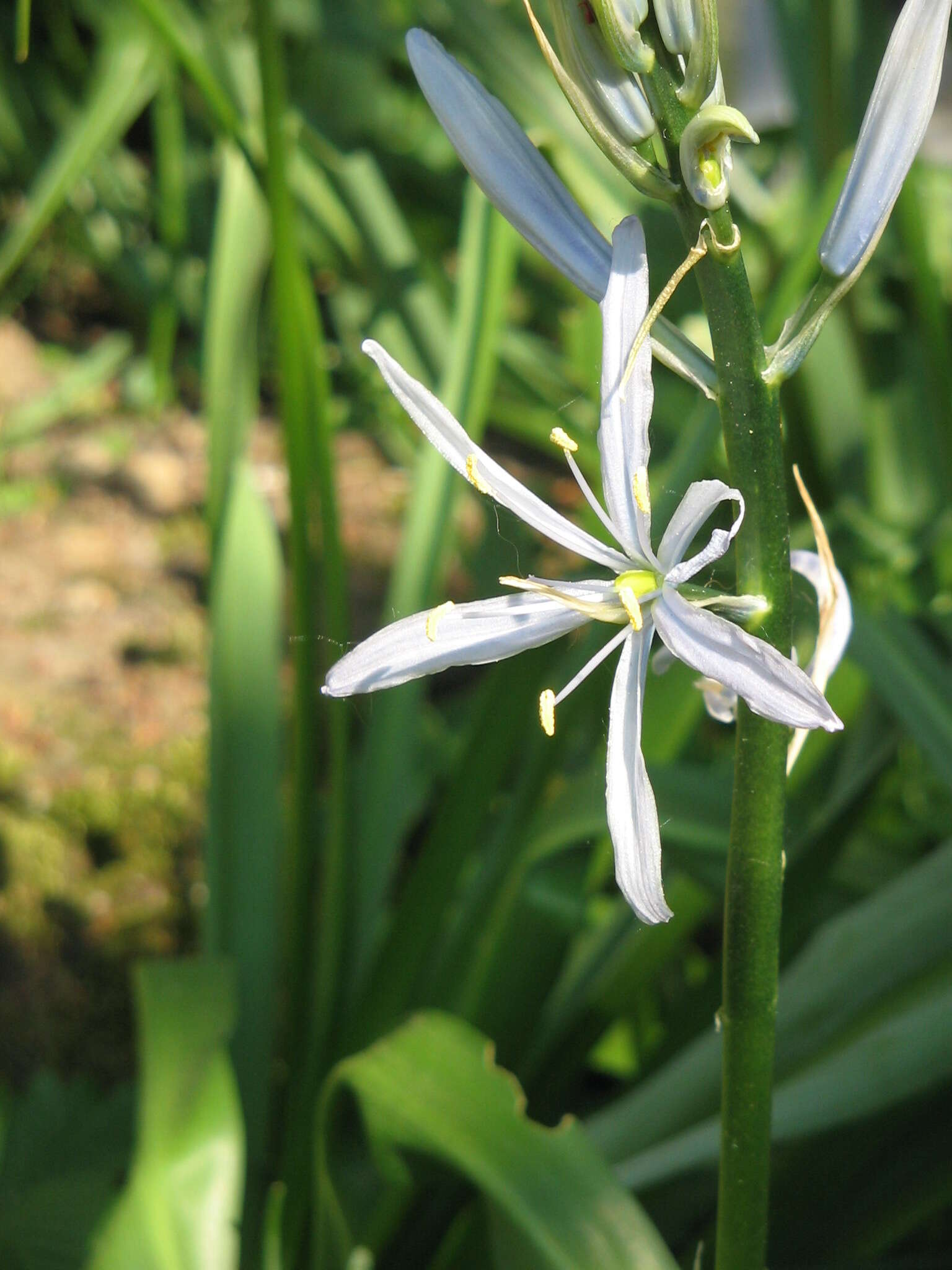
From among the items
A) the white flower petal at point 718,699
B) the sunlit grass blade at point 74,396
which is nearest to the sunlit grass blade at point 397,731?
the white flower petal at point 718,699

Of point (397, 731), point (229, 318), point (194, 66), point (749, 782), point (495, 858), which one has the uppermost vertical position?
point (229, 318)

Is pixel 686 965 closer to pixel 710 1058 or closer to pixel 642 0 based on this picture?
pixel 710 1058

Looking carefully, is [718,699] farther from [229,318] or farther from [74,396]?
[74,396]

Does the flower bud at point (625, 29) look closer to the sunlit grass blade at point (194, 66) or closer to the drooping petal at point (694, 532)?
the drooping petal at point (694, 532)

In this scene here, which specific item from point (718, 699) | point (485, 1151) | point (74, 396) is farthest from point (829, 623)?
point (74, 396)

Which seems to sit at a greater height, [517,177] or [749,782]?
[517,177]

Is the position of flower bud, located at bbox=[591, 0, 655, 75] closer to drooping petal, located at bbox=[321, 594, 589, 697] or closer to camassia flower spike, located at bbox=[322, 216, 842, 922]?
camassia flower spike, located at bbox=[322, 216, 842, 922]
